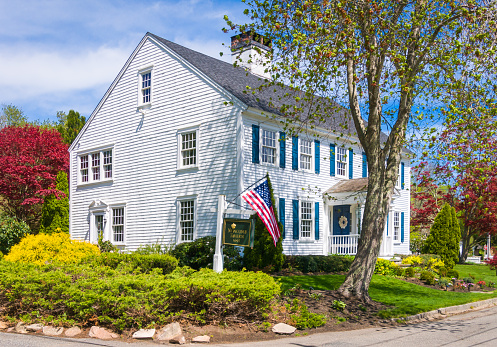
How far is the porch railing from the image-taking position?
67.9ft

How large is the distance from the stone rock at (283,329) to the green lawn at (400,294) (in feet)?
9.70

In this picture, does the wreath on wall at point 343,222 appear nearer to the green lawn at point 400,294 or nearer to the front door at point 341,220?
Answer: the front door at point 341,220

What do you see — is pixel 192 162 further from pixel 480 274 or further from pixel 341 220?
pixel 480 274

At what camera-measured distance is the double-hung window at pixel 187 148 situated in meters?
19.4

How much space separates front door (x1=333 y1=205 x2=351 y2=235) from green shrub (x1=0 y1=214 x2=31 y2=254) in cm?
1438

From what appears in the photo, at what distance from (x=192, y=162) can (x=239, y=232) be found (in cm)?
953

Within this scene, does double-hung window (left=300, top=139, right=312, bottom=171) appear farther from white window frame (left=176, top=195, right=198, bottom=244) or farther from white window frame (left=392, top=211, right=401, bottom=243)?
white window frame (left=392, top=211, right=401, bottom=243)

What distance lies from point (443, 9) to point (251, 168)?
883 centimetres

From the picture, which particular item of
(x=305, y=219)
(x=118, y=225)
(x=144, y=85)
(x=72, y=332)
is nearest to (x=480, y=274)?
(x=305, y=219)

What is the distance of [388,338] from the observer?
8.48 meters

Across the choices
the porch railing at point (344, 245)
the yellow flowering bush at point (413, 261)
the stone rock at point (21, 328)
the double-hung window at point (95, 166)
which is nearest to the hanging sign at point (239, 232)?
the stone rock at point (21, 328)

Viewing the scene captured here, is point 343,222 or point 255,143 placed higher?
point 255,143

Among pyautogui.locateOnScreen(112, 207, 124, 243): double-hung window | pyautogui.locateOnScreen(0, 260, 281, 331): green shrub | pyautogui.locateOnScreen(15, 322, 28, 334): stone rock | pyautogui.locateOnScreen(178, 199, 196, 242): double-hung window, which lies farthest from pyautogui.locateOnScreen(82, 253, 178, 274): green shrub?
pyautogui.locateOnScreen(112, 207, 124, 243): double-hung window

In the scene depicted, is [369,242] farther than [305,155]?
No
